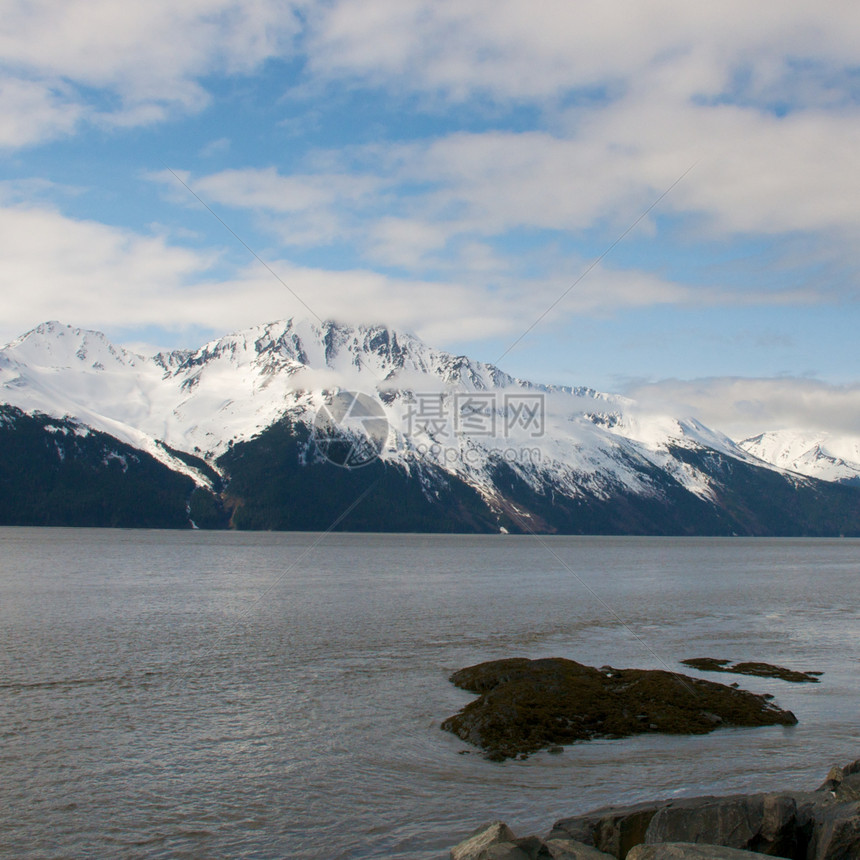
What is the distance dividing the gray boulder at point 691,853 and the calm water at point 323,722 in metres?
6.99

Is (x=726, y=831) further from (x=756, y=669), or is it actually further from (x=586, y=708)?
(x=756, y=669)

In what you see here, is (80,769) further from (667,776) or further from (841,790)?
(841,790)

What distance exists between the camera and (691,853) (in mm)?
16531

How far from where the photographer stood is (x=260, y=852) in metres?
21.7

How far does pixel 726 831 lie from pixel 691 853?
3.56m

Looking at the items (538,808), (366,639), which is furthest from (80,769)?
(366,639)

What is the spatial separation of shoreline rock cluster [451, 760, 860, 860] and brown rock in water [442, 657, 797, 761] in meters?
10.6

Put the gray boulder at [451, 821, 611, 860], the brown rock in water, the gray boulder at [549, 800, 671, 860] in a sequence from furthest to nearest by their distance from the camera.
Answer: the brown rock in water < the gray boulder at [549, 800, 671, 860] < the gray boulder at [451, 821, 611, 860]

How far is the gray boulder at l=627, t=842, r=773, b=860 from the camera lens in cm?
1652

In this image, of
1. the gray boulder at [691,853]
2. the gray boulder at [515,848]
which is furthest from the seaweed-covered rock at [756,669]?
the gray boulder at [691,853]

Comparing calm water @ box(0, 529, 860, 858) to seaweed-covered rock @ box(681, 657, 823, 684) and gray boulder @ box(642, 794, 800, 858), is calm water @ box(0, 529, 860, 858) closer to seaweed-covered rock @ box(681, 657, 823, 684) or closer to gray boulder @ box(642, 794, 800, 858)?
seaweed-covered rock @ box(681, 657, 823, 684)

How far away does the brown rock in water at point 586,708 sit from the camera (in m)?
33.6

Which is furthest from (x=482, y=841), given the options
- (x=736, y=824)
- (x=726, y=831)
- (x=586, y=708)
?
(x=586, y=708)

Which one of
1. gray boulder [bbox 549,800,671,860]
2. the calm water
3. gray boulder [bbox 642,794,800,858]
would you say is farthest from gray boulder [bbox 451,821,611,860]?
the calm water
